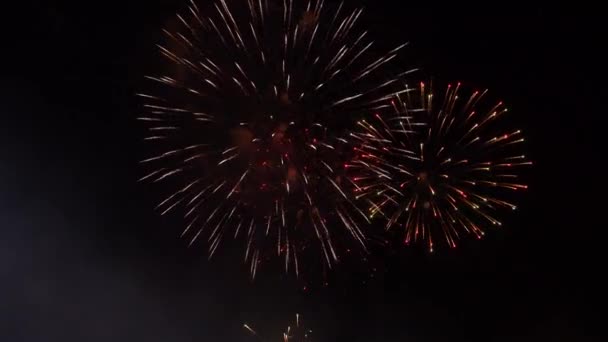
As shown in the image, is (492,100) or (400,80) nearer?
(400,80)

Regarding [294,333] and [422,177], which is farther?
[294,333]

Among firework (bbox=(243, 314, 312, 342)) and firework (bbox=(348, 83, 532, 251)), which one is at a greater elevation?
firework (bbox=(348, 83, 532, 251))

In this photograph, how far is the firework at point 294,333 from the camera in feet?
20.7

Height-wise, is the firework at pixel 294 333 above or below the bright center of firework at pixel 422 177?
below

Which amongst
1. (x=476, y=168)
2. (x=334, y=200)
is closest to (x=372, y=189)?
(x=334, y=200)

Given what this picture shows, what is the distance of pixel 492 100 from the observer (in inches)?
227

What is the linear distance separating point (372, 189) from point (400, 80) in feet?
3.08

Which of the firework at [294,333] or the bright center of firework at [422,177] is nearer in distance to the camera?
→ the bright center of firework at [422,177]

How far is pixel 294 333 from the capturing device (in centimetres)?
635

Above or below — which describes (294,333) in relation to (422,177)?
below

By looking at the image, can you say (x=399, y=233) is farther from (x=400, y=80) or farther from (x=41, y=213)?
(x=41, y=213)

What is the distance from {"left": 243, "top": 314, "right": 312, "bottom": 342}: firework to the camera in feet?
20.7

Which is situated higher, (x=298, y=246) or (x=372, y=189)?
(x=372, y=189)

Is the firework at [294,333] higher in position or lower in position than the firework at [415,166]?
lower
